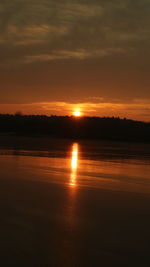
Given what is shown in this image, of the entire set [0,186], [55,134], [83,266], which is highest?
[55,134]

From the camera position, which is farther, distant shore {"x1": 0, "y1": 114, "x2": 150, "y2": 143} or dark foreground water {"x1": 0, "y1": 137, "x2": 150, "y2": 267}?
distant shore {"x1": 0, "y1": 114, "x2": 150, "y2": 143}

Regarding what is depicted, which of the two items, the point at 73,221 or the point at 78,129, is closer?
the point at 73,221

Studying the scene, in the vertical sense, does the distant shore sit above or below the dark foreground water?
above

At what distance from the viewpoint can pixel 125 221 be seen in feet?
24.6

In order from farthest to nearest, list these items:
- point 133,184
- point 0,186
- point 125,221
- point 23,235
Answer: point 133,184 → point 0,186 → point 125,221 → point 23,235

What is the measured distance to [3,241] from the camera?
5902 mm

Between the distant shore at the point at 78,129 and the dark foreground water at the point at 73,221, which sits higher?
the distant shore at the point at 78,129

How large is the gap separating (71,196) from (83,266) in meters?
4.69

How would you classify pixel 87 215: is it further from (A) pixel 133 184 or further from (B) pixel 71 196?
(A) pixel 133 184

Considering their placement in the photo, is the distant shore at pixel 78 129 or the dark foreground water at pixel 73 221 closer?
the dark foreground water at pixel 73 221

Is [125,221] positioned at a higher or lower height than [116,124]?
lower

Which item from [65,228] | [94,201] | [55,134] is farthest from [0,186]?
[55,134]

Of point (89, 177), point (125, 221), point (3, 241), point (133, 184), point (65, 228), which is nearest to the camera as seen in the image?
point (3, 241)

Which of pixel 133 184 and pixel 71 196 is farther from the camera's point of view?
pixel 133 184
